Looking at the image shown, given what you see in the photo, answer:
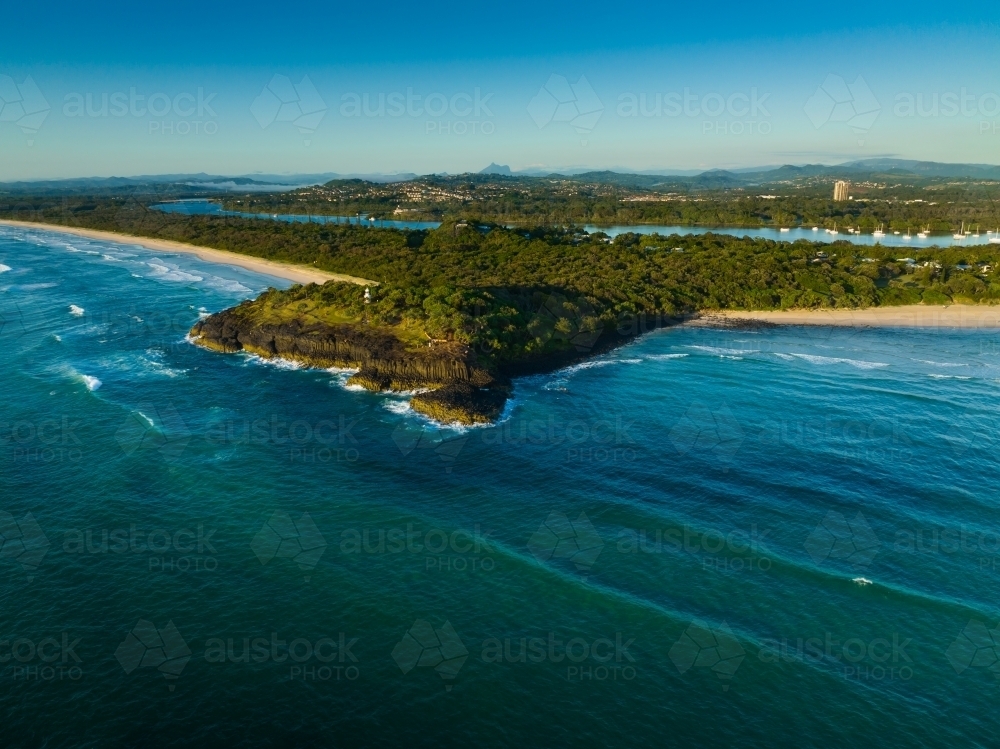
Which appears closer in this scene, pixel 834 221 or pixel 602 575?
pixel 602 575

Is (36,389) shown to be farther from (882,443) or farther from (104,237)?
(104,237)

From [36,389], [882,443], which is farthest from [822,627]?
[36,389]
